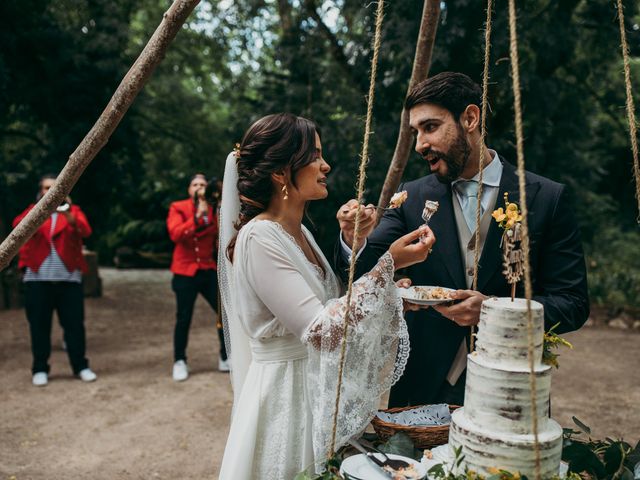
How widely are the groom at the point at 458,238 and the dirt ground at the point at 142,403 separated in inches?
94.1

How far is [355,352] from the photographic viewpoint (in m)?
1.86

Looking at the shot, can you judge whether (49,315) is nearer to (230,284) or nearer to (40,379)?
(40,379)

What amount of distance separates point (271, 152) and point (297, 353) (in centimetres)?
67

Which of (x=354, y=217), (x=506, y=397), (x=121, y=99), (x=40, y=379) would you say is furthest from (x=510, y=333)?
(x=40, y=379)

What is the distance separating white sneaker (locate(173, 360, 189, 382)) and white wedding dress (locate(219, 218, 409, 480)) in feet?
13.5

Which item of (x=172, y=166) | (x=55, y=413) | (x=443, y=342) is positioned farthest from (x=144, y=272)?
(x=443, y=342)

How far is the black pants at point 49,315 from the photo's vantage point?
A: 588 cm

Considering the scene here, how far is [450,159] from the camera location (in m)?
2.36

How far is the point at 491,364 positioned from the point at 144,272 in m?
13.3

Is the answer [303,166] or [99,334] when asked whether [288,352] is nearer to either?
[303,166]

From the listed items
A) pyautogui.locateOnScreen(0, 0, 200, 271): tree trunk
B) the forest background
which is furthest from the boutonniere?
the forest background

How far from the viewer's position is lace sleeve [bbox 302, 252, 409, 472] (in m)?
1.80

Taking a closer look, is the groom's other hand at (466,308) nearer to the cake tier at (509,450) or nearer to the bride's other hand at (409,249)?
the bride's other hand at (409,249)

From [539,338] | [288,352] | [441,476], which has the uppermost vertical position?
[539,338]
